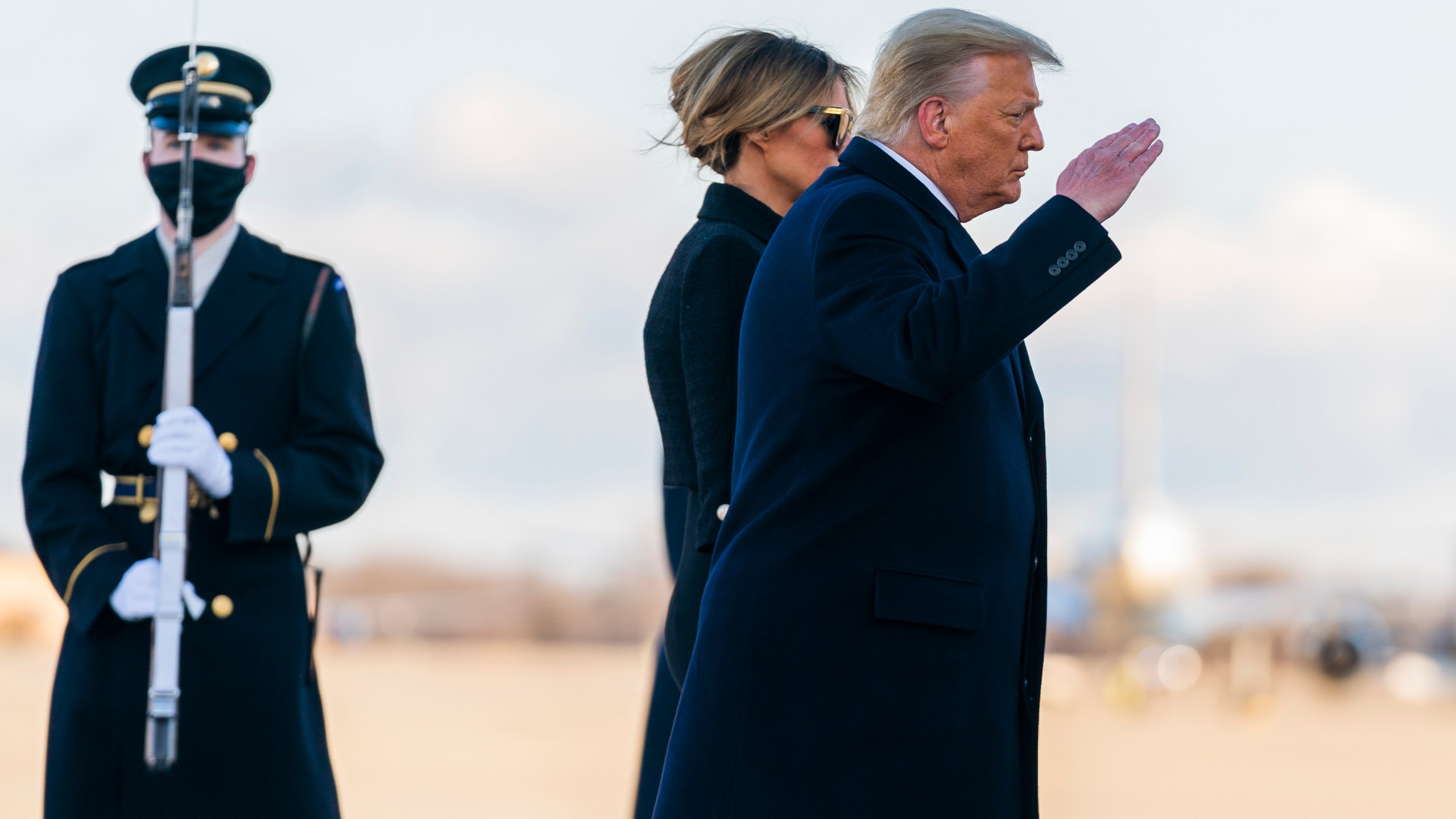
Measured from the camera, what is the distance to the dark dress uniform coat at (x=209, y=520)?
3348 millimetres

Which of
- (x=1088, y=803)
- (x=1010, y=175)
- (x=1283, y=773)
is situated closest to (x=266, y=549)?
(x=1010, y=175)

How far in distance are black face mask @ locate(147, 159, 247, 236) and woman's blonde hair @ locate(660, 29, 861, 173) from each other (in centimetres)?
89

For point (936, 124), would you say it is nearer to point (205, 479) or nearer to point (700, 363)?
point (700, 363)

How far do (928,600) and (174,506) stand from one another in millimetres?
1484

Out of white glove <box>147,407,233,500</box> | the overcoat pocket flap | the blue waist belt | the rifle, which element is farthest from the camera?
the blue waist belt

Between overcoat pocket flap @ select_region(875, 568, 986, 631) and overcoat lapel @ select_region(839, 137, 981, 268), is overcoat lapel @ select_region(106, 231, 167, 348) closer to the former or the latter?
overcoat lapel @ select_region(839, 137, 981, 268)

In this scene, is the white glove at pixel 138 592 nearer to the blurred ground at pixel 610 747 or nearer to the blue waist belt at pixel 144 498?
the blue waist belt at pixel 144 498

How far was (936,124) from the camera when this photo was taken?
8.71 feet

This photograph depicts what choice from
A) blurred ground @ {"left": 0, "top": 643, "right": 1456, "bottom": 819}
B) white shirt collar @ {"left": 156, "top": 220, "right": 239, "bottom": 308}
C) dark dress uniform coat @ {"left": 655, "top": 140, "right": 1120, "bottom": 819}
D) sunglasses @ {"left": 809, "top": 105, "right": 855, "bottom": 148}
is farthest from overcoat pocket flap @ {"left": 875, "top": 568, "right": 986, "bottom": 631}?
blurred ground @ {"left": 0, "top": 643, "right": 1456, "bottom": 819}

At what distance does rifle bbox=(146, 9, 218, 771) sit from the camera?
3.14 metres

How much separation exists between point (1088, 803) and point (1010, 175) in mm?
7693

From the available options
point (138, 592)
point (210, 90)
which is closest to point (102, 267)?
point (210, 90)

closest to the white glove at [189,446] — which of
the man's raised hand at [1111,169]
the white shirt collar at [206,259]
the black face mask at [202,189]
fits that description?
the white shirt collar at [206,259]

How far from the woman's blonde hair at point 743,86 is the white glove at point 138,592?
1229 millimetres
